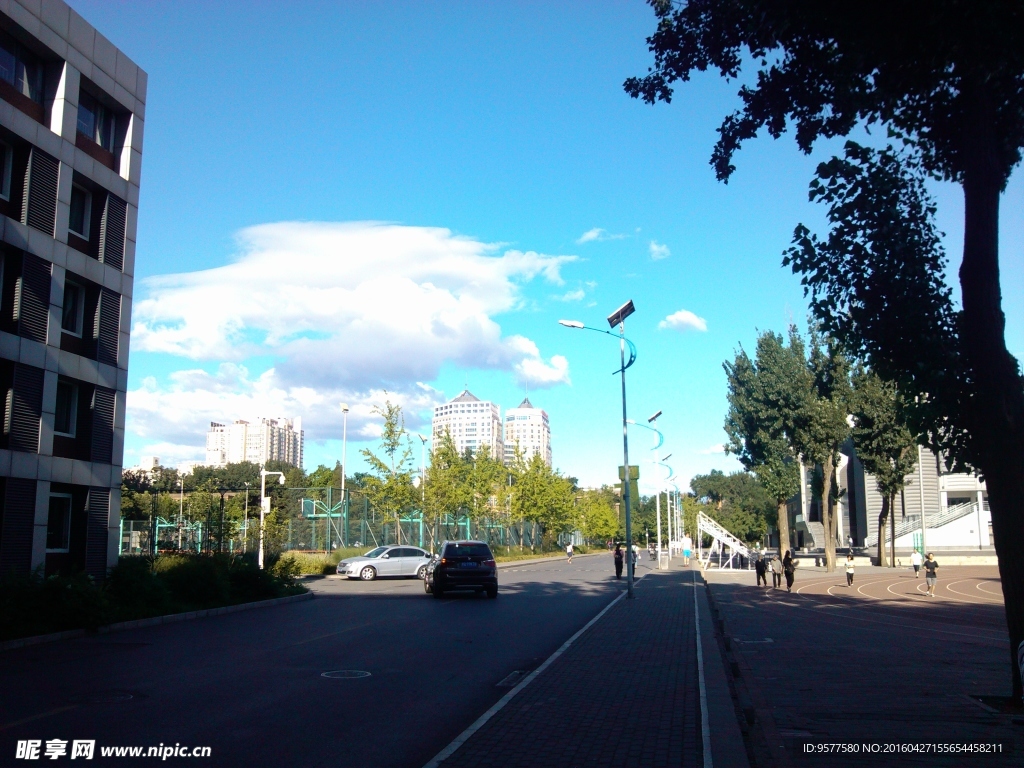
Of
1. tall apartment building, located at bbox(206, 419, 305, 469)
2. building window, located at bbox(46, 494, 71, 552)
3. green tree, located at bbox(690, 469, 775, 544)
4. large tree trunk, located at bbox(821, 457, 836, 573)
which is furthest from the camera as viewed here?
tall apartment building, located at bbox(206, 419, 305, 469)

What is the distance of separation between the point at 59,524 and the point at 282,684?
1484cm

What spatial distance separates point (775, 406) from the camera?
47312 millimetres

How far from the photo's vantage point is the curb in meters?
14.2

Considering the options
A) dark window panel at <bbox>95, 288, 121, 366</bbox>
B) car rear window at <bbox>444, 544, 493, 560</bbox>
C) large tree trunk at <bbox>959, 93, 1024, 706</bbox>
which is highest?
dark window panel at <bbox>95, 288, 121, 366</bbox>

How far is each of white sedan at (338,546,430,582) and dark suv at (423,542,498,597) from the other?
894 centimetres

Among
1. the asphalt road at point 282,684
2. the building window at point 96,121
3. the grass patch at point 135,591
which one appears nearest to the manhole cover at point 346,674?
the asphalt road at point 282,684

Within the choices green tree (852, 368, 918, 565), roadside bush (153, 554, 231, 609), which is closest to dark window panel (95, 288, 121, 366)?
roadside bush (153, 554, 231, 609)

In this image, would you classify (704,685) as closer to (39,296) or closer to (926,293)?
(926,293)

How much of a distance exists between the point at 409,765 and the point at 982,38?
8.46m

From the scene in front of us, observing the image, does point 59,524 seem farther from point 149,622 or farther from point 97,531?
point 149,622

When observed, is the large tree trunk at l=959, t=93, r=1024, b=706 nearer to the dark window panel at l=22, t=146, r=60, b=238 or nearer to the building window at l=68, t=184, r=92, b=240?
the dark window panel at l=22, t=146, r=60, b=238

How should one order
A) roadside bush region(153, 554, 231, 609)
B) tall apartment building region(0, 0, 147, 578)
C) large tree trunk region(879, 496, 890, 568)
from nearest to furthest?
tall apartment building region(0, 0, 147, 578) < roadside bush region(153, 554, 231, 609) < large tree trunk region(879, 496, 890, 568)

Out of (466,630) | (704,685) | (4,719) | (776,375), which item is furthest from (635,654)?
(776,375)

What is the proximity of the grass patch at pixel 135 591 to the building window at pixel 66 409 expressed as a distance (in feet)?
14.0
